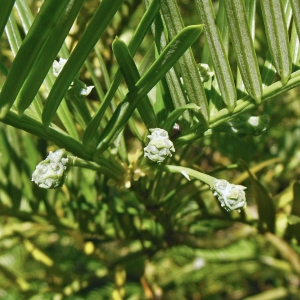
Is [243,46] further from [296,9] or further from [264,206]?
[264,206]

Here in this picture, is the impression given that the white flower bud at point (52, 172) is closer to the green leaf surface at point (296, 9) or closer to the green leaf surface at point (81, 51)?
the green leaf surface at point (81, 51)

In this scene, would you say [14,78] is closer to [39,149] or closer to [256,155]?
[39,149]

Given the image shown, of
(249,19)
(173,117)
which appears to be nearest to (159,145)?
(173,117)

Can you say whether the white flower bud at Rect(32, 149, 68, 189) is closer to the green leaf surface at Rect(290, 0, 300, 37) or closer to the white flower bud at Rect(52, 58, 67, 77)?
the white flower bud at Rect(52, 58, 67, 77)

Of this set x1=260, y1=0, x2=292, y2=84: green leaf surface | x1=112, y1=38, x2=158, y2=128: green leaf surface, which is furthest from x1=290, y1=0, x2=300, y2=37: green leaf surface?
x1=112, y1=38, x2=158, y2=128: green leaf surface

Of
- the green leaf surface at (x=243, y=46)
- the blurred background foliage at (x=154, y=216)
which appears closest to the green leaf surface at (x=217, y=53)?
the green leaf surface at (x=243, y=46)
